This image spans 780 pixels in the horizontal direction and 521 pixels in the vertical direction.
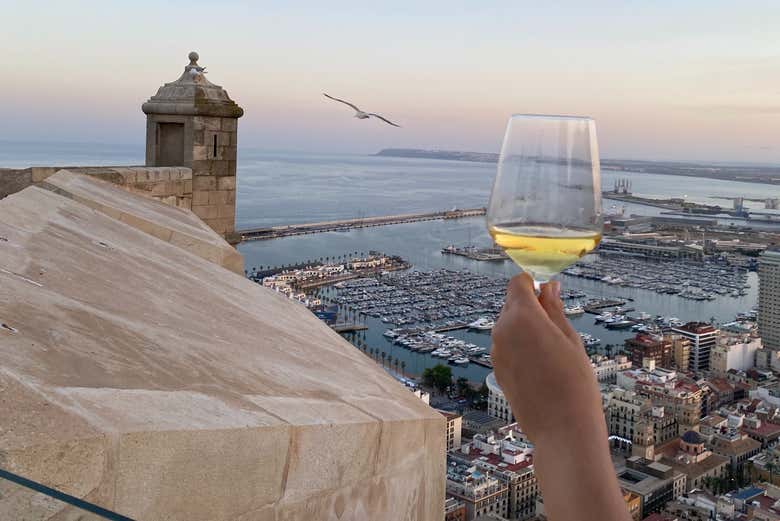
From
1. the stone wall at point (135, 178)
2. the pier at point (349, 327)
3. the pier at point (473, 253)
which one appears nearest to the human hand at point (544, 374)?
the stone wall at point (135, 178)

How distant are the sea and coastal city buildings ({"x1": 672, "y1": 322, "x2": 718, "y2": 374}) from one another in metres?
2.22

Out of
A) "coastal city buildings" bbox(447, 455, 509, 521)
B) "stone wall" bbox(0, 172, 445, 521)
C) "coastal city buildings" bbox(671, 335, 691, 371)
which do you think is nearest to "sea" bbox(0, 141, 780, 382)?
"coastal city buildings" bbox(671, 335, 691, 371)

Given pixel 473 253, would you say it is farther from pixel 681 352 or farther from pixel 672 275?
pixel 681 352

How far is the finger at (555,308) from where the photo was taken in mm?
592

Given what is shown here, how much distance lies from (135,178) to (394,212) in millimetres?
51358

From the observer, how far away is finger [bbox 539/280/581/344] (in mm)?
592

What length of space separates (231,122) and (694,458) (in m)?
16.4

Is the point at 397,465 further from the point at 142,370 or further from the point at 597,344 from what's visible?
the point at 597,344

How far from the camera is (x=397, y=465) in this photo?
103 cm

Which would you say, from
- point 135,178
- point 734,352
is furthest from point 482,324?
point 135,178

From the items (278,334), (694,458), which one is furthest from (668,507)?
(278,334)

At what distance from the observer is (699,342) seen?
25406 millimetres

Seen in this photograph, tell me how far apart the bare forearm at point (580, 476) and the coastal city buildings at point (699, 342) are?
2658cm

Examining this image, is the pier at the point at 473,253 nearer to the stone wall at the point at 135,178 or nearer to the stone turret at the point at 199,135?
the stone turret at the point at 199,135
